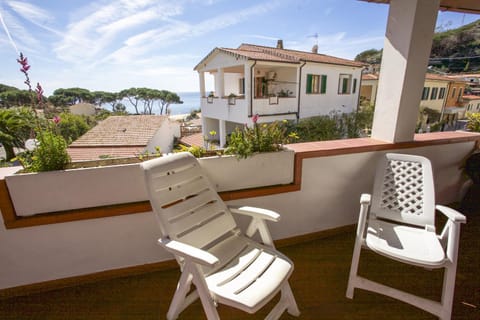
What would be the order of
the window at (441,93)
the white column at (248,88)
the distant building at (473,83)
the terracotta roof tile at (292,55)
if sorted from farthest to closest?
the distant building at (473,83), the window at (441,93), the terracotta roof tile at (292,55), the white column at (248,88)

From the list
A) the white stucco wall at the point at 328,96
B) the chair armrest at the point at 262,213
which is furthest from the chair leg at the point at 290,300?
the white stucco wall at the point at 328,96

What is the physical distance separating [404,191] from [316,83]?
33.7ft

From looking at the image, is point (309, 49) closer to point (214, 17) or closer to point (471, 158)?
point (214, 17)

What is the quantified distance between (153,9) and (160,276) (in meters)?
3.01

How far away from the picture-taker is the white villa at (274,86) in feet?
29.6

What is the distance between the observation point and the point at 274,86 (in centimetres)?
1088

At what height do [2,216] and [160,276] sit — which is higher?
[2,216]

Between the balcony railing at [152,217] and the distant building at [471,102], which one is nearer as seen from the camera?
the balcony railing at [152,217]

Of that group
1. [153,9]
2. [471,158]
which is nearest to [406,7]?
[471,158]

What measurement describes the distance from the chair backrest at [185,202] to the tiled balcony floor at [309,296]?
1.79 ft

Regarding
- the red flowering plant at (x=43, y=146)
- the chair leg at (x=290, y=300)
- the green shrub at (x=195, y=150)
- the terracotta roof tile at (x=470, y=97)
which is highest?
the terracotta roof tile at (x=470, y=97)

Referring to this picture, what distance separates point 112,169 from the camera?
1.53 metres

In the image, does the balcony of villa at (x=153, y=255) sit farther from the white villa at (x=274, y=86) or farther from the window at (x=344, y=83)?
the window at (x=344, y=83)

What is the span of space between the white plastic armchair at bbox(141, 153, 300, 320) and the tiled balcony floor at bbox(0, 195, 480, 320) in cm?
24
